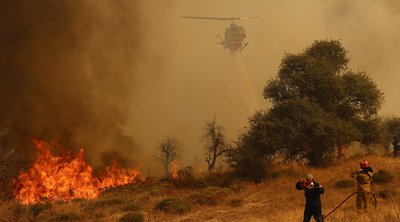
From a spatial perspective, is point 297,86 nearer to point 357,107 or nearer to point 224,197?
point 357,107

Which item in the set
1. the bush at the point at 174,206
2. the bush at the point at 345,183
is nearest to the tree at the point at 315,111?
the bush at the point at 345,183

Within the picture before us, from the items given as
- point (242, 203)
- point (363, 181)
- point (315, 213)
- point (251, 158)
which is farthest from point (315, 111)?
point (315, 213)

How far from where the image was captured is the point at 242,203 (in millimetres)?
22047

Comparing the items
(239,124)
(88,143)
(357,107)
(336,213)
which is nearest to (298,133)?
(357,107)

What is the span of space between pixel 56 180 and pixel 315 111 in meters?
23.3

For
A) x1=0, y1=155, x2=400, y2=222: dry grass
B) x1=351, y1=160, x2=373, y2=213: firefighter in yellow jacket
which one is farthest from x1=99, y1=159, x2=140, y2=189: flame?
x1=351, y1=160, x2=373, y2=213: firefighter in yellow jacket

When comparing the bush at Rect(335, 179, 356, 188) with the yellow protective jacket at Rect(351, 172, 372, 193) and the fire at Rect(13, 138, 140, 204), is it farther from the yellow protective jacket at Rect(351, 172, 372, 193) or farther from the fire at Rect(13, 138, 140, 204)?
the fire at Rect(13, 138, 140, 204)

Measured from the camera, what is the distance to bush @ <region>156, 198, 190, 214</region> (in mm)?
21172

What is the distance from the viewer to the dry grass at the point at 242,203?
18000 millimetres

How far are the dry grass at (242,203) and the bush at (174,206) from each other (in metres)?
0.41

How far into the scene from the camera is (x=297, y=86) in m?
32.8

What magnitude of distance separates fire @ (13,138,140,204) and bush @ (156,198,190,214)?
11.0 metres

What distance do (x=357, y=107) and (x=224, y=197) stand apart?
15750 millimetres

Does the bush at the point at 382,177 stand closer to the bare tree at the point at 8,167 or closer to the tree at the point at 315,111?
the tree at the point at 315,111
